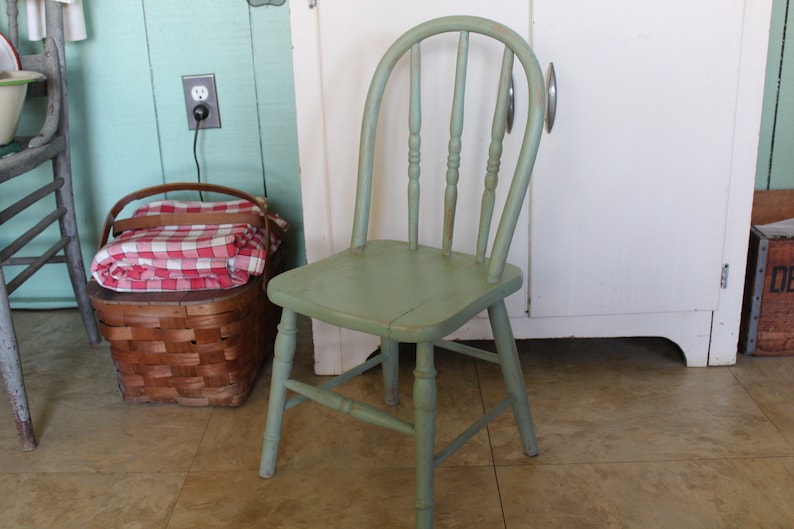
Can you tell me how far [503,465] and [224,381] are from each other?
568 mm

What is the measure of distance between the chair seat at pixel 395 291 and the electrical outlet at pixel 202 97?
27.5 inches

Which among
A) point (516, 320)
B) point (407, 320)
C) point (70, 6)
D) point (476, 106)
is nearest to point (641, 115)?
point (476, 106)

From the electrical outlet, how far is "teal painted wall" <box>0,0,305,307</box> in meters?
0.01

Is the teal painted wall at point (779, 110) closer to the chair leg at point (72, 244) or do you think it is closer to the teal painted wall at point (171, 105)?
the teal painted wall at point (171, 105)

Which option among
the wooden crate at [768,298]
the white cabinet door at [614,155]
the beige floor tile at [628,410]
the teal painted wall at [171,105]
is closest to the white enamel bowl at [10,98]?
the teal painted wall at [171,105]

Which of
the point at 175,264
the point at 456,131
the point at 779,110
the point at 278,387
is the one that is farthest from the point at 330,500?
the point at 779,110

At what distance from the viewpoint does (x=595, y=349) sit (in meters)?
1.72

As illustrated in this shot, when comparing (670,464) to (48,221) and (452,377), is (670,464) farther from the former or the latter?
(48,221)

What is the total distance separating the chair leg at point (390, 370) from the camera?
1449 millimetres

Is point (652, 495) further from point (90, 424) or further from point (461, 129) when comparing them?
point (90, 424)

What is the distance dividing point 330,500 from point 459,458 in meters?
0.24

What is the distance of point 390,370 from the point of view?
147 cm

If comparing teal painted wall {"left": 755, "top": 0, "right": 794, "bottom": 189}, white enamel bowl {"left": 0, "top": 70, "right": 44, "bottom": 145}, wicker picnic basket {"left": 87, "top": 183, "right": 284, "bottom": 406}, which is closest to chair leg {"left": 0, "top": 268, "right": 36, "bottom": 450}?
wicker picnic basket {"left": 87, "top": 183, "right": 284, "bottom": 406}

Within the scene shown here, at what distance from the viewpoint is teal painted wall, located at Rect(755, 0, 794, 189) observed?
67.4 inches
